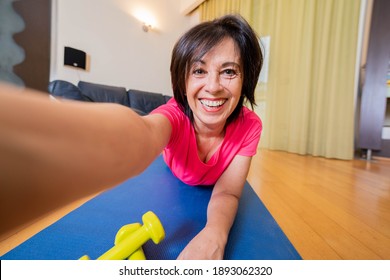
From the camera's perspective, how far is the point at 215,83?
55 cm

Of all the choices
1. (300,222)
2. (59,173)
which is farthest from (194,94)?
(300,222)

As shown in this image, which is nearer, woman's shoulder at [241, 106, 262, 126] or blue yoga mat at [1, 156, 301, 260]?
blue yoga mat at [1, 156, 301, 260]

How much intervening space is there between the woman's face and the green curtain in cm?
183

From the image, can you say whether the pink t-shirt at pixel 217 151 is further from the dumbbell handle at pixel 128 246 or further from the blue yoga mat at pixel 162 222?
the dumbbell handle at pixel 128 246

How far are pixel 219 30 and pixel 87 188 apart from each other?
0.57 metres

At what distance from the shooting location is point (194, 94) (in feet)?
1.95

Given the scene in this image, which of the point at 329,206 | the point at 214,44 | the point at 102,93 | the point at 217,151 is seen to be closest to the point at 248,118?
the point at 217,151

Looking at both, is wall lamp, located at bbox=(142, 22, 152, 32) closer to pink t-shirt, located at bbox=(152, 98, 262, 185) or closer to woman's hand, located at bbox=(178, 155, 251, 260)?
pink t-shirt, located at bbox=(152, 98, 262, 185)

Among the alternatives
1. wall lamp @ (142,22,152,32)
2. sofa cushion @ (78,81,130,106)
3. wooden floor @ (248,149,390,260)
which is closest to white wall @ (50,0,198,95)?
wall lamp @ (142,22,152,32)

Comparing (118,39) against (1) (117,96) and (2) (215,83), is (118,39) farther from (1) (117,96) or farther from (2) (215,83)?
(2) (215,83)

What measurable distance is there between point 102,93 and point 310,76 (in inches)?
99.0

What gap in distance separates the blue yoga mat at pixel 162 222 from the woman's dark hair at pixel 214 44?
0.36 meters

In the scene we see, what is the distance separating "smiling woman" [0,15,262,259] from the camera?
120 mm

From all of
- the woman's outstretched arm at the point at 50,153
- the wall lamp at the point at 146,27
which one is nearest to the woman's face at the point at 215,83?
the woman's outstretched arm at the point at 50,153
